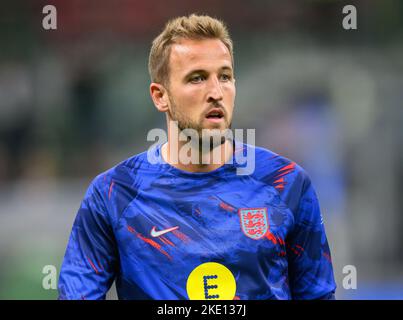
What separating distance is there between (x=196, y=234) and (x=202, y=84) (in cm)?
69

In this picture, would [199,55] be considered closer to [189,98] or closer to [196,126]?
[189,98]

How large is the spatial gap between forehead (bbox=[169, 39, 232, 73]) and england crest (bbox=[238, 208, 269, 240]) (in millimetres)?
689

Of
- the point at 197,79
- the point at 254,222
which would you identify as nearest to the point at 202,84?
the point at 197,79

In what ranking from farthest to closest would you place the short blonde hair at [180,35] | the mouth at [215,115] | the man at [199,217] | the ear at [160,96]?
the ear at [160,96], the short blonde hair at [180,35], the mouth at [215,115], the man at [199,217]

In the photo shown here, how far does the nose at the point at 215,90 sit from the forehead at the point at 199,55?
2.7 inches

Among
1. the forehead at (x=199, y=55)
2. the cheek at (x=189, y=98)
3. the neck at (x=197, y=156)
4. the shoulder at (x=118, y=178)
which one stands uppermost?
the forehead at (x=199, y=55)

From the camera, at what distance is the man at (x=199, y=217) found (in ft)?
10.4

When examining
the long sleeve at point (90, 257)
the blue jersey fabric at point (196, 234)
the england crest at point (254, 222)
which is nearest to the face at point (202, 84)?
the blue jersey fabric at point (196, 234)

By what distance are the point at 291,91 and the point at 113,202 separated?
18.3 feet

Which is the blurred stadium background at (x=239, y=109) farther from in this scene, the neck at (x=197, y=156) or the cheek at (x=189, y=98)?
the cheek at (x=189, y=98)

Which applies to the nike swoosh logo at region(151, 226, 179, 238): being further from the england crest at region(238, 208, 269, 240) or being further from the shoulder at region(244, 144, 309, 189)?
the shoulder at region(244, 144, 309, 189)

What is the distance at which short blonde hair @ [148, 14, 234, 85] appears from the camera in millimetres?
3371

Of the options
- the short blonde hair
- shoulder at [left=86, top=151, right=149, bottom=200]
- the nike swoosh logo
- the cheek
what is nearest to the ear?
the short blonde hair
